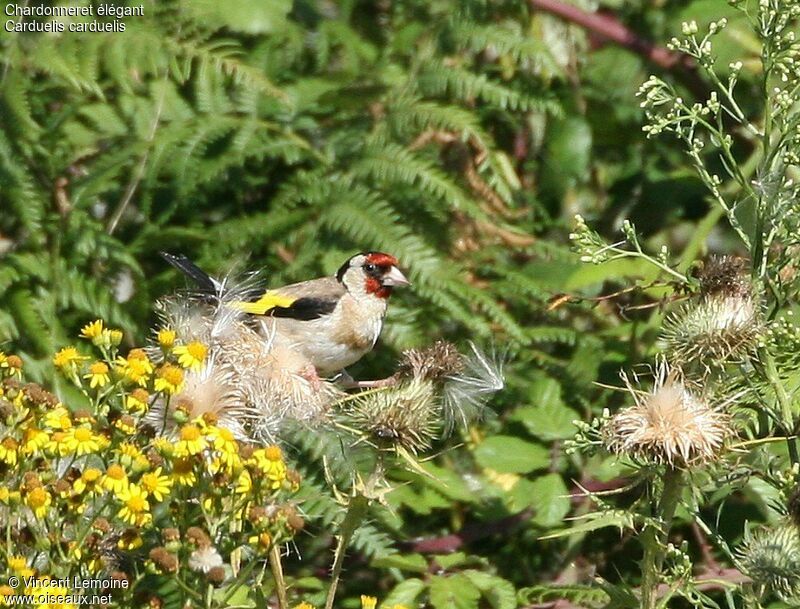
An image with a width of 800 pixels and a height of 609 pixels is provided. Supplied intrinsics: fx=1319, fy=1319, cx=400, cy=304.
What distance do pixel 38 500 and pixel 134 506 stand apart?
0.55 feet

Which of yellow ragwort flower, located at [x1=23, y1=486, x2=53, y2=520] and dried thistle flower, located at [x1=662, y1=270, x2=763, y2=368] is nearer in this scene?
yellow ragwort flower, located at [x1=23, y1=486, x2=53, y2=520]

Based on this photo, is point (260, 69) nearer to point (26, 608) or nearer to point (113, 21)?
point (113, 21)

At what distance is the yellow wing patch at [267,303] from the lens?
3595mm

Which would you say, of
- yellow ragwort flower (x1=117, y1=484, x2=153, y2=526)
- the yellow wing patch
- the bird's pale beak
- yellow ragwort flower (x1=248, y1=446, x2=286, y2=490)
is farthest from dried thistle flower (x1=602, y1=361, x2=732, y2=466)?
the bird's pale beak

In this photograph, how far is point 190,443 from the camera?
7.52ft

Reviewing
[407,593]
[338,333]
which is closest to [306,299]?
[338,333]

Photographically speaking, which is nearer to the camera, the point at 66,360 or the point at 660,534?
the point at 660,534

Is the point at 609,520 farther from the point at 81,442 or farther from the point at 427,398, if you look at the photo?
the point at 81,442

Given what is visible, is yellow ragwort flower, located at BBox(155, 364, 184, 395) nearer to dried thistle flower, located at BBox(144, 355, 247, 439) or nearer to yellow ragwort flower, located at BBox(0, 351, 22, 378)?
dried thistle flower, located at BBox(144, 355, 247, 439)

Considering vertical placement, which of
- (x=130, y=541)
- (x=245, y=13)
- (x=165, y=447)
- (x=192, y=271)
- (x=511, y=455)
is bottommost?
(x=511, y=455)

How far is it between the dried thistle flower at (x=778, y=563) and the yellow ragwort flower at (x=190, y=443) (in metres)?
0.97

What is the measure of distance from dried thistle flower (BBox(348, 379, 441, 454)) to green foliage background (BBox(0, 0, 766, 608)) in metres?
0.64

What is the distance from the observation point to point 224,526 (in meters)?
2.41

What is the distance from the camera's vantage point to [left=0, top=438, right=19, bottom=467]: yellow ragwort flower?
2.36m
